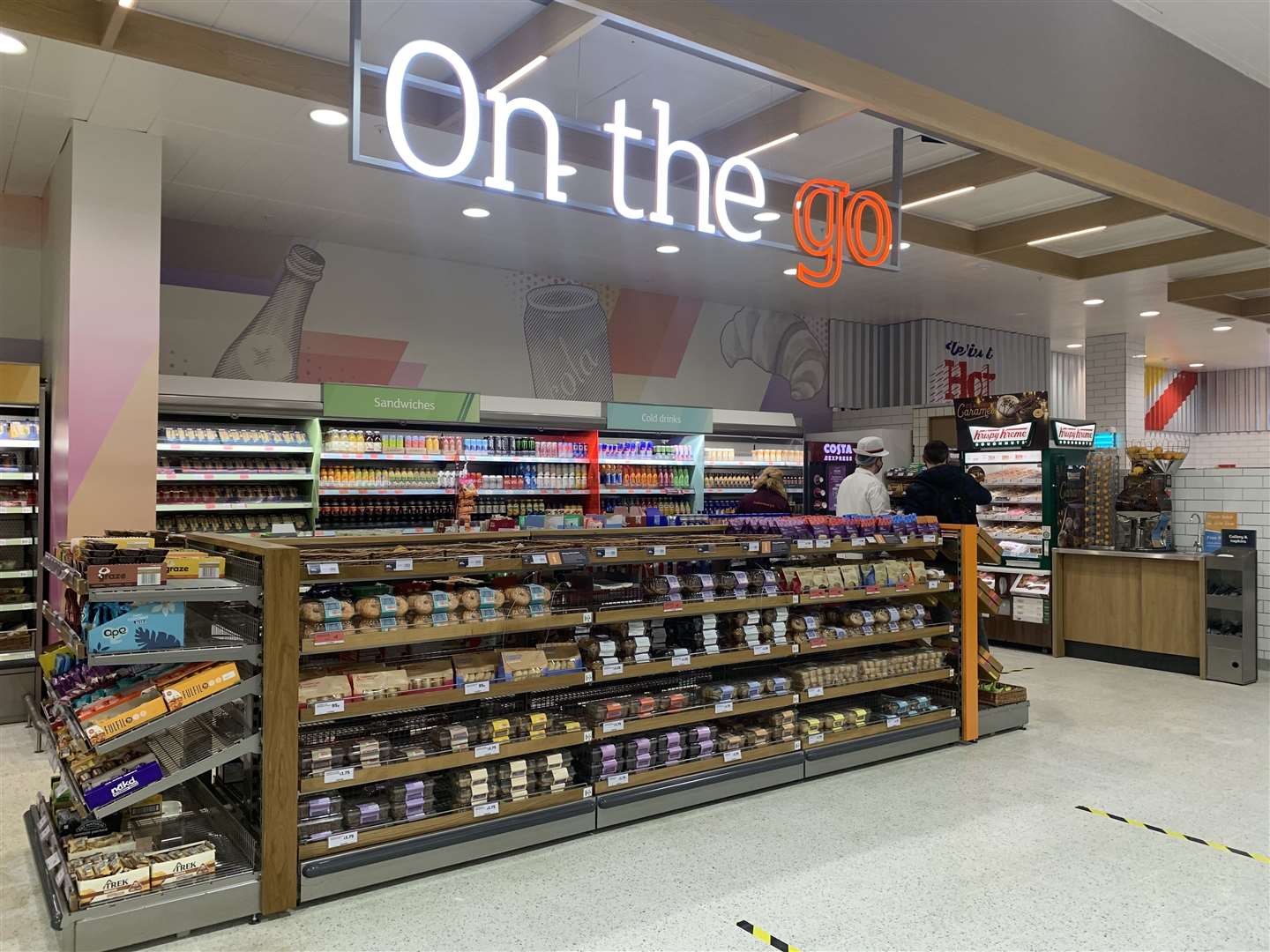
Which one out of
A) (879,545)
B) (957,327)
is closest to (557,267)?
(879,545)

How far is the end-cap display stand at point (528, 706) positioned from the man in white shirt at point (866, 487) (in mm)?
1025

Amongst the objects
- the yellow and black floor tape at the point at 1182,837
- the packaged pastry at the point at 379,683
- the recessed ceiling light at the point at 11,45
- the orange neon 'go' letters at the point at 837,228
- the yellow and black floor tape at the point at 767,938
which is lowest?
the yellow and black floor tape at the point at 1182,837

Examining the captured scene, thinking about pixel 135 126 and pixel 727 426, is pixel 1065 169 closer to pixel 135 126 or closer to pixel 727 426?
pixel 135 126

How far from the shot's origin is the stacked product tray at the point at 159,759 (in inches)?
119

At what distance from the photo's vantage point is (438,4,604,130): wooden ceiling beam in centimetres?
402

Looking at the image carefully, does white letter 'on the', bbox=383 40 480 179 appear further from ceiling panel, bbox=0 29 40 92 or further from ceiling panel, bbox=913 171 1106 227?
ceiling panel, bbox=913 171 1106 227

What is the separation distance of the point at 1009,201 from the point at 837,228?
3.62 m

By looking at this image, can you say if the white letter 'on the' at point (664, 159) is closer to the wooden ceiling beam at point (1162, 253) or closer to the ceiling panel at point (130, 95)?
the ceiling panel at point (130, 95)

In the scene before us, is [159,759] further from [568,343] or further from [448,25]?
[568,343]

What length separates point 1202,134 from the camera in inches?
169

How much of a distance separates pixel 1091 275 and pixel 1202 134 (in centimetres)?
512

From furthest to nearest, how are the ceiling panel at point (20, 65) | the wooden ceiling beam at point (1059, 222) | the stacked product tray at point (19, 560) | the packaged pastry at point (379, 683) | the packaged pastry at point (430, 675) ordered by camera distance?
the wooden ceiling beam at point (1059, 222), the stacked product tray at point (19, 560), the ceiling panel at point (20, 65), the packaged pastry at point (430, 675), the packaged pastry at point (379, 683)

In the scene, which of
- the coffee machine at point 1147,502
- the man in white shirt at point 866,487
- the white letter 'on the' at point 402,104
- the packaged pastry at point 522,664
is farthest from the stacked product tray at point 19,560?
the coffee machine at point 1147,502

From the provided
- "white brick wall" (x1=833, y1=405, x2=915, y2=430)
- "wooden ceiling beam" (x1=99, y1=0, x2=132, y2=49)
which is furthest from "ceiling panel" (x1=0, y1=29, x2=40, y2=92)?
"white brick wall" (x1=833, y1=405, x2=915, y2=430)
